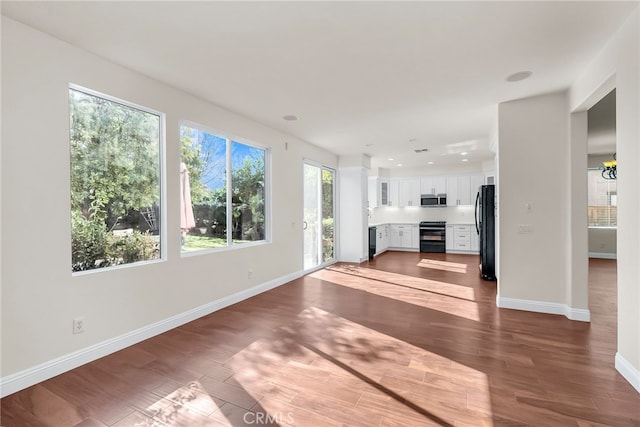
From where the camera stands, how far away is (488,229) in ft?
17.9

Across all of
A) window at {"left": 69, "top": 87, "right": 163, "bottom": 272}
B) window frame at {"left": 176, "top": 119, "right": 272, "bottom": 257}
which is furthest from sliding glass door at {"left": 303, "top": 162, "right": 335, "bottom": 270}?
window at {"left": 69, "top": 87, "right": 163, "bottom": 272}

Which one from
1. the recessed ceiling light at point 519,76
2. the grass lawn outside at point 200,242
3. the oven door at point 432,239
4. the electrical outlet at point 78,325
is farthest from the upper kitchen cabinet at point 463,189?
the electrical outlet at point 78,325

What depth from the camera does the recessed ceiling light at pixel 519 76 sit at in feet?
10.2

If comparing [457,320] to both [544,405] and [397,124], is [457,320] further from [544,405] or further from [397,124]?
[397,124]

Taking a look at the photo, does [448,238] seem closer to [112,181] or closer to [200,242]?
[200,242]

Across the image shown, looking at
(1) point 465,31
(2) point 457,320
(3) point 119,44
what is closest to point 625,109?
(1) point 465,31

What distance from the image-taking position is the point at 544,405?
2004 millimetres

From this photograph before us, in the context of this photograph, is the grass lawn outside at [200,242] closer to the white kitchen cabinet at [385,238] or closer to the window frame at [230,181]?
the window frame at [230,181]

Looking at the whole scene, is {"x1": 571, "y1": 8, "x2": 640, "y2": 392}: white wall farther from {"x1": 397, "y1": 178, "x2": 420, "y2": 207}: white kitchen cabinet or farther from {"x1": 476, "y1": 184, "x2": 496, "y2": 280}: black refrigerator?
{"x1": 397, "y1": 178, "x2": 420, "y2": 207}: white kitchen cabinet

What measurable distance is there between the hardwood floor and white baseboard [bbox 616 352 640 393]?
0.19 feet

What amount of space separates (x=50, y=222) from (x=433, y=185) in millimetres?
8996

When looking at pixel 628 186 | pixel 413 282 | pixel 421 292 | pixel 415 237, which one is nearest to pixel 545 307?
pixel 421 292

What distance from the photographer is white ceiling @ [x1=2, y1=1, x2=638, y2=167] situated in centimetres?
210

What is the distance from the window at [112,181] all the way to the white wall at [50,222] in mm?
125
